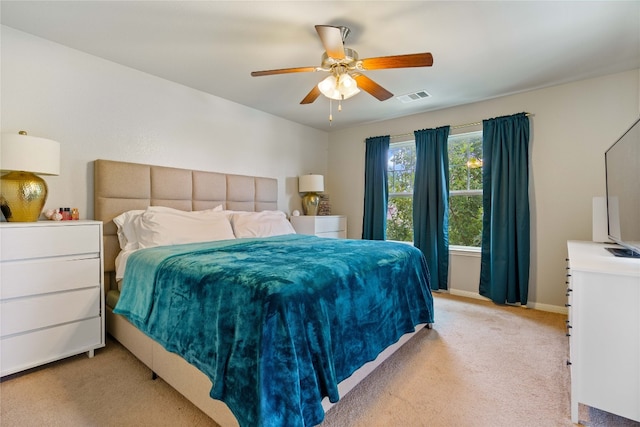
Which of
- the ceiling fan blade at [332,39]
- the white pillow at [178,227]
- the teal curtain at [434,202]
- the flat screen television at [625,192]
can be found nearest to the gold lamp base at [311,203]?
the teal curtain at [434,202]

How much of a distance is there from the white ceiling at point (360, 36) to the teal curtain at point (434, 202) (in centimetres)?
89

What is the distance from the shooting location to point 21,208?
2.07 m

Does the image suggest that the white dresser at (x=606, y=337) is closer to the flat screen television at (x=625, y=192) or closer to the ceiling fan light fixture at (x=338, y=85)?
the flat screen television at (x=625, y=192)

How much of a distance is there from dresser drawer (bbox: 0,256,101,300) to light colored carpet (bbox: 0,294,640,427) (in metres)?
0.58

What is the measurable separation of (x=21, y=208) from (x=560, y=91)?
503 centimetres

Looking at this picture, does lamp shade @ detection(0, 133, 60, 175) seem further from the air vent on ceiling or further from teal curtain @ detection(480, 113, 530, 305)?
teal curtain @ detection(480, 113, 530, 305)

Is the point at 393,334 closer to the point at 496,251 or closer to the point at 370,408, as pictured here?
the point at 370,408

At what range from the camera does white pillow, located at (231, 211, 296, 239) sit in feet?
10.4

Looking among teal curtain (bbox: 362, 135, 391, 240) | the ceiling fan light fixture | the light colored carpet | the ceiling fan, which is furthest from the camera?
teal curtain (bbox: 362, 135, 391, 240)

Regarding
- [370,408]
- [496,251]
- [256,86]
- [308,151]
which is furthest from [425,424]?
[308,151]

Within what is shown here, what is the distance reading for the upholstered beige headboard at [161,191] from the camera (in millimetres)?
2576

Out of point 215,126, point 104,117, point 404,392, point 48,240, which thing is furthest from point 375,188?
point 48,240

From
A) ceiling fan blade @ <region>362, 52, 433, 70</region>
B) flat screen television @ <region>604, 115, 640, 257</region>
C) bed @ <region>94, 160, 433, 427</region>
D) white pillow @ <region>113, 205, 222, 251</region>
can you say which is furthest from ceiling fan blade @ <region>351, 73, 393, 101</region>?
white pillow @ <region>113, 205, 222, 251</region>

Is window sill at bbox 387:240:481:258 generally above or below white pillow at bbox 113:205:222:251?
below
